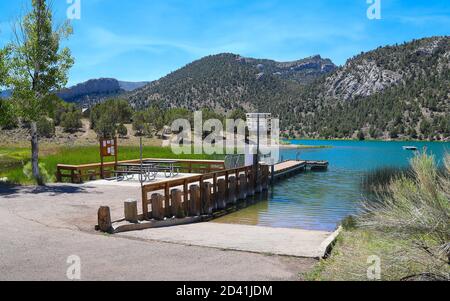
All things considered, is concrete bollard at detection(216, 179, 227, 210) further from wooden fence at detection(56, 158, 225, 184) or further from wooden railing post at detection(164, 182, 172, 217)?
wooden railing post at detection(164, 182, 172, 217)

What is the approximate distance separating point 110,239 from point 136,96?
15939 centimetres

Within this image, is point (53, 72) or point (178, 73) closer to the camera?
point (53, 72)

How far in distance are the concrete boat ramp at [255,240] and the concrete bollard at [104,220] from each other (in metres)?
0.37

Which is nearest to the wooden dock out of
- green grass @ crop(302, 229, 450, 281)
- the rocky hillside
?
green grass @ crop(302, 229, 450, 281)

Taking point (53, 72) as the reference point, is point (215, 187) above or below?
below

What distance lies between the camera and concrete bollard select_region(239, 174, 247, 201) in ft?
77.4

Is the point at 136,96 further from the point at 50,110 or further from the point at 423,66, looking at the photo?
the point at 50,110

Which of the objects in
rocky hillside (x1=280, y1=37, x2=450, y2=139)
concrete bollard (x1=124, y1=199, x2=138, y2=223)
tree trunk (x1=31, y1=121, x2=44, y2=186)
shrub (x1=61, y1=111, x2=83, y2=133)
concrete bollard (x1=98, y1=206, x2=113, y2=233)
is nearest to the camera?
concrete bollard (x1=98, y1=206, x2=113, y2=233)

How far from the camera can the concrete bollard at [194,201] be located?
16.1 meters

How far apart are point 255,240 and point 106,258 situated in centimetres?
399

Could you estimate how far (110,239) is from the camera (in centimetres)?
967

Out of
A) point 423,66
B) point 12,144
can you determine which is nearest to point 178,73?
point 423,66

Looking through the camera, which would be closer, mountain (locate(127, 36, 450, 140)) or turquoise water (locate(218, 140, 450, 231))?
turquoise water (locate(218, 140, 450, 231))
